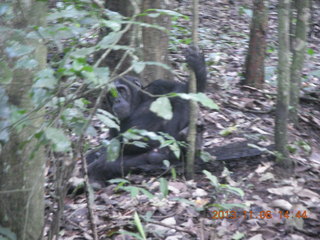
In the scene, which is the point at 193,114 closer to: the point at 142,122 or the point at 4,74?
the point at 142,122

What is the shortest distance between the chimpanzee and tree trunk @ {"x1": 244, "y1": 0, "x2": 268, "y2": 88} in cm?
166

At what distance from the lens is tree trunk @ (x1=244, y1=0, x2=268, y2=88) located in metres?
5.71

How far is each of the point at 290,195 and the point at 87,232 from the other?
1561 mm

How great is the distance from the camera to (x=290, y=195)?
3.29 meters

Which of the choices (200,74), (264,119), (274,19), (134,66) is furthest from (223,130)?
(274,19)

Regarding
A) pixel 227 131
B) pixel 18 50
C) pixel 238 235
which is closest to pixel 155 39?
pixel 227 131

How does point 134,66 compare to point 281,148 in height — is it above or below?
above

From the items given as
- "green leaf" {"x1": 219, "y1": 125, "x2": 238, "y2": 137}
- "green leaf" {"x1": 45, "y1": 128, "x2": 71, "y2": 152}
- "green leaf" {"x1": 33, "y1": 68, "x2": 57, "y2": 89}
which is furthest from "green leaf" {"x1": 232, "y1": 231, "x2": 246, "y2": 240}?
"green leaf" {"x1": 219, "y1": 125, "x2": 238, "y2": 137}

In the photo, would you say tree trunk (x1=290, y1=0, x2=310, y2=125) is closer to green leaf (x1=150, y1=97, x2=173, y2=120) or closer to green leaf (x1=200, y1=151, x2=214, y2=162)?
green leaf (x1=200, y1=151, x2=214, y2=162)

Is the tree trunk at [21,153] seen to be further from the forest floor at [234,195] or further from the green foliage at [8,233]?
the forest floor at [234,195]

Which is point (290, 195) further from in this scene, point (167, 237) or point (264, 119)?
point (264, 119)

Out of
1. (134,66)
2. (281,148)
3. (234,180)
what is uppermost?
(134,66)
